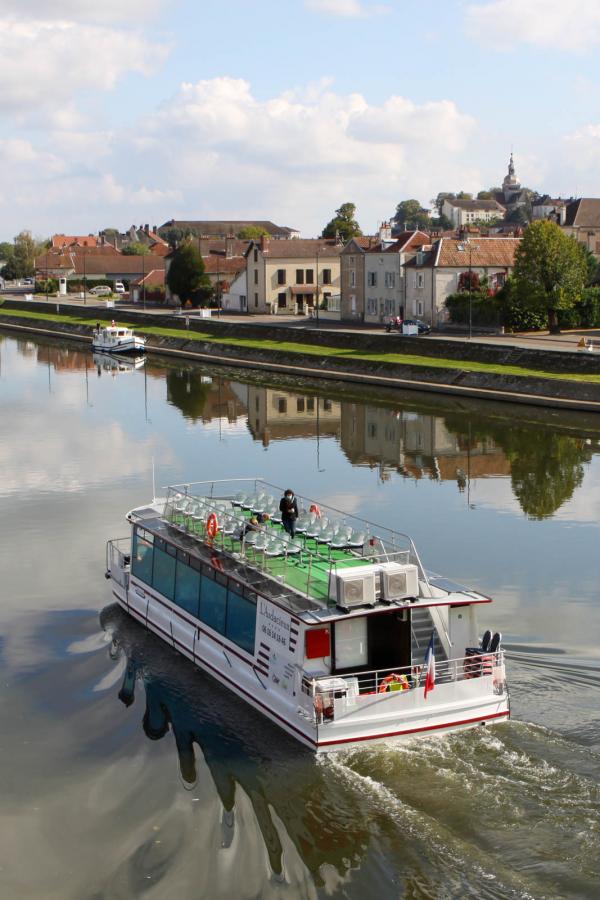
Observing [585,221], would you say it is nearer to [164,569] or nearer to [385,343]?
[385,343]

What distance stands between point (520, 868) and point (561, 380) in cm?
4216

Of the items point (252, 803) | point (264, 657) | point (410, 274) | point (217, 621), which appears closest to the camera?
point (252, 803)

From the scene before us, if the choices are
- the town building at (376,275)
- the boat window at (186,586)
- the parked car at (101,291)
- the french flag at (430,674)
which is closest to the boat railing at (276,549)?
the boat window at (186,586)

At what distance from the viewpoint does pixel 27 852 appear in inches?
595

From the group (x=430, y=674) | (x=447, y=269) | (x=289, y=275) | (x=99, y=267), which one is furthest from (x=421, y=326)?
(x=99, y=267)

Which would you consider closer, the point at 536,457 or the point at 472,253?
the point at 536,457

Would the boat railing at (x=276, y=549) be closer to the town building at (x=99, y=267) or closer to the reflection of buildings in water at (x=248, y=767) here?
the reflection of buildings in water at (x=248, y=767)

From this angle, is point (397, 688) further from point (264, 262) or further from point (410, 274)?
point (264, 262)

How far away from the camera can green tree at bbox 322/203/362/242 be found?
14605cm

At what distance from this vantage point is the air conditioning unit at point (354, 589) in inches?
685

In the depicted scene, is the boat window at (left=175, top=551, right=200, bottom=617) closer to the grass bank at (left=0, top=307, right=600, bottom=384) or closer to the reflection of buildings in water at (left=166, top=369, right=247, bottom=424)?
the reflection of buildings in water at (left=166, top=369, right=247, bottom=424)

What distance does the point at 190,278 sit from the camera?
360 feet

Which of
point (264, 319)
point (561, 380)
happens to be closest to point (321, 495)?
point (561, 380)

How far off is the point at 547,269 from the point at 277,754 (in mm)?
56890
